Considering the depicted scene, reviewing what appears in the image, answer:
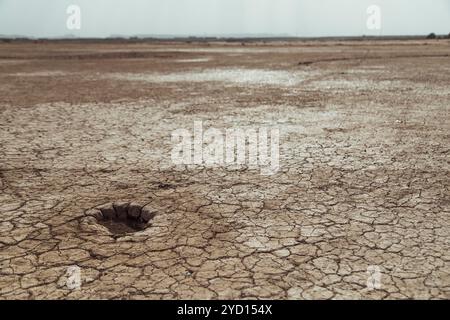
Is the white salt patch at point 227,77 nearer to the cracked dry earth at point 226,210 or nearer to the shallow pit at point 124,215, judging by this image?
the cracked dry earth at point 226,210

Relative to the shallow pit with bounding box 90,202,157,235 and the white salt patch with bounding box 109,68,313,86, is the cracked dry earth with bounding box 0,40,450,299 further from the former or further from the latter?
the white salt patch with bounding box 109,68,313,86

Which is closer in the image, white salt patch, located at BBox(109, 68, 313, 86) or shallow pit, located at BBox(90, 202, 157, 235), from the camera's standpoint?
shallow pit, located at BBox(90, 202, 157, 235)

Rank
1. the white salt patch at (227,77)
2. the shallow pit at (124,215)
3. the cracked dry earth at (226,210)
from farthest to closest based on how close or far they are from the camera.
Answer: the white salt patch at (227,77) < the shallow pit at (124,215) < the cracked dry earth at (226,210)

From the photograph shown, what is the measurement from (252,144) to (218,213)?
2.47m

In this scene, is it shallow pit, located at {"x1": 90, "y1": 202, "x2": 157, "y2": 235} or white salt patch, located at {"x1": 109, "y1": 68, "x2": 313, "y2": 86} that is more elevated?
white salt patch, located at {"x1": 109, "y1": 68, "x2": 313, "y2": 86}

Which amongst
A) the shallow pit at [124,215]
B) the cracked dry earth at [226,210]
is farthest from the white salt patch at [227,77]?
the shallow pit at [124,215]

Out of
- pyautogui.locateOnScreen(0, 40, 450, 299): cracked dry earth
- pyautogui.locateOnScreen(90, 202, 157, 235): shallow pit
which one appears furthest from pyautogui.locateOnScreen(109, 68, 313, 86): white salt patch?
pyautogui.locateOnScreen(90, 202, 157, 235): shallow pit

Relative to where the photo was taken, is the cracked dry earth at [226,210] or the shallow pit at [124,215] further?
the shallow pit at [124,215]

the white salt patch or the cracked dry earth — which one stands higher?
the white salt patch

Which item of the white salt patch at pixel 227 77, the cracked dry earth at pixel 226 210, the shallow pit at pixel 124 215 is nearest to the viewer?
the cracked dry earth at pixel 226 210

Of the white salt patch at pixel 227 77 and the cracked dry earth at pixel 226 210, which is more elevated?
the white salt patch at pixel 227 77

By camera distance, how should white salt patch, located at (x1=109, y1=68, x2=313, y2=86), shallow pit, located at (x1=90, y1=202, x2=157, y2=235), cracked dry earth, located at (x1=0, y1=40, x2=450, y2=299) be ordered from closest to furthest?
cracked dry earth, located at (x1=0, y1=40, x2=450, y2=299), shallow pit, located at (x1=90, y1=202, x2=157, y2=235), white salt patch, located at (x1=109, y1=68, x2=313, y2=86)

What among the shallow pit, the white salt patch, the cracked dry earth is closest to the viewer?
the cracked dry earth

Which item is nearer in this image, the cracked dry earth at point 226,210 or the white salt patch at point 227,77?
the cracked dry earth at point 226,210
